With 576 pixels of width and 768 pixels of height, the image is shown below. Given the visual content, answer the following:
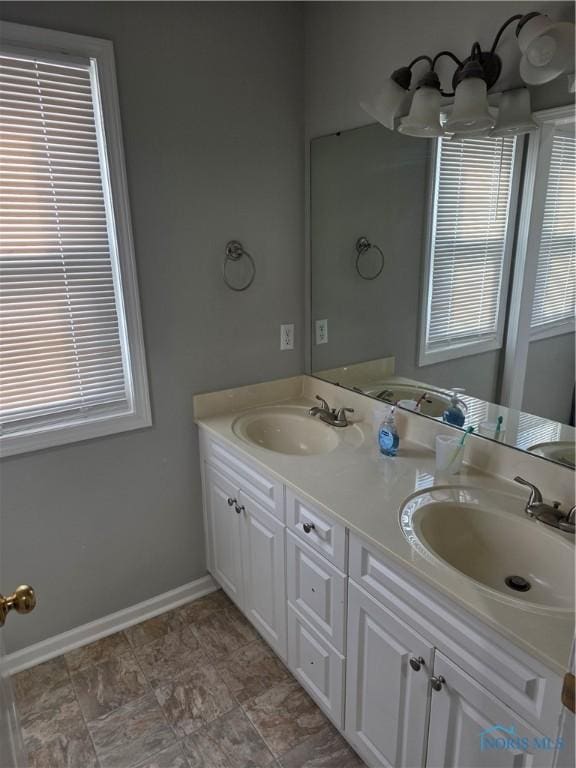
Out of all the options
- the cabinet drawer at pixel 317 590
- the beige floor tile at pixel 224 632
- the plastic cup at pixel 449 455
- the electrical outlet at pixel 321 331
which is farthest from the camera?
the electrical outlet at pixel 321 331

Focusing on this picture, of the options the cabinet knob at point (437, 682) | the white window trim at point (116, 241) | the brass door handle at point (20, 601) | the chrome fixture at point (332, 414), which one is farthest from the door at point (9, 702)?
the chrome fixture at point (332, 414)

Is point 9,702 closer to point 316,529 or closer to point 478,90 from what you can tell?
point 316,529

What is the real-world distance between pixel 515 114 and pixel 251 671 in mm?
2133

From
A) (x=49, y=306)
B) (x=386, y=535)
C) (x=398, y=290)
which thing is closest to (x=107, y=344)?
(x=49, y=306)

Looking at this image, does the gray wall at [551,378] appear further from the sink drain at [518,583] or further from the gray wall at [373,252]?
the sink drain at [518,583]

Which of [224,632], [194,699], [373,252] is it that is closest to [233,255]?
[373,252]

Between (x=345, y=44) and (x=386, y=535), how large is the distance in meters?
1.82

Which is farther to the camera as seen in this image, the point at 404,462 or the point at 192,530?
the point at 192,530

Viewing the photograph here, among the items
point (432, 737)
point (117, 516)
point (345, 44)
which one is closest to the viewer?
point (432, 737)

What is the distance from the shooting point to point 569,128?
1282 millimetres

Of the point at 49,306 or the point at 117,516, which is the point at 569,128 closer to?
the point at 49,306

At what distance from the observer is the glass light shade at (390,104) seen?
5.14ft

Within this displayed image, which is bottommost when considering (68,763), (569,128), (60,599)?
(68,763)

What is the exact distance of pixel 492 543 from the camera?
1353mm
